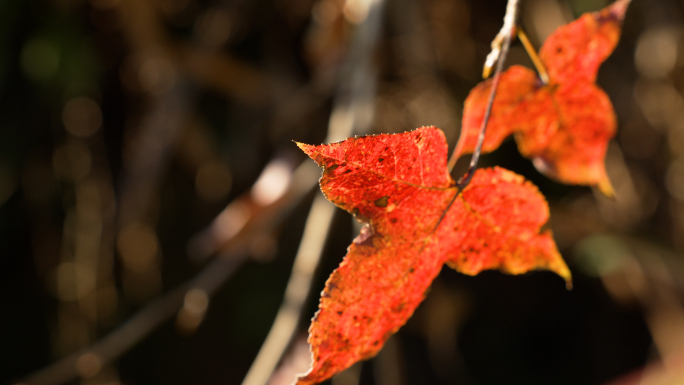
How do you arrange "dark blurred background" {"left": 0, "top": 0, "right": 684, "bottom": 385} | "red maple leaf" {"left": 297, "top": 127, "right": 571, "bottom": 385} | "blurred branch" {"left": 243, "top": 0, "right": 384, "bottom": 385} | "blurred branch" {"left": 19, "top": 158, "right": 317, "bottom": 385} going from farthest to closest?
1. "dark blurred background" {"left": 0, "top": 0, "right": 684, "bottom": 385}
2. "blurred branch" {"left": 19, "top": 158, "right": 317, "bottom": 385}
3. "blurred branch" {"left": 243, "top": 0, "right": 384, "bottom": 385}
4. "red maple leaf" {"left": 297, "top": 127, "right": 571, "bottom": 385}

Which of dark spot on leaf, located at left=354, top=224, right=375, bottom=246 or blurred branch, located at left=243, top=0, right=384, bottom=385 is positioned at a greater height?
dark spot on leaf, located at left=354, top=224, right=375, bottom=246

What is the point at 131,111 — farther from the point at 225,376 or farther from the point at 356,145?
the point at 356,145

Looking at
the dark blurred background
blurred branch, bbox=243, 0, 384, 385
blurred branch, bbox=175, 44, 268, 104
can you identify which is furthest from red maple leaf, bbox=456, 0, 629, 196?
blurred branch, bbox=175, 44, 268, 104

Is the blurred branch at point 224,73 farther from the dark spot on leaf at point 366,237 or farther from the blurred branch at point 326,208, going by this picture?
the dark spot on leaf at point 366,237

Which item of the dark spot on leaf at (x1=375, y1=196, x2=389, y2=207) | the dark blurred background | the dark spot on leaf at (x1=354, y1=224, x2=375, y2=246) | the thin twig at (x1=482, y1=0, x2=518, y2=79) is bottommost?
the dark blurred background

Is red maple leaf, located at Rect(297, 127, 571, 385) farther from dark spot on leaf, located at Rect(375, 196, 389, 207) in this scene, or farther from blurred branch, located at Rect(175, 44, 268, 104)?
blurred branch, located at Rect(175, 44, 268, 104)

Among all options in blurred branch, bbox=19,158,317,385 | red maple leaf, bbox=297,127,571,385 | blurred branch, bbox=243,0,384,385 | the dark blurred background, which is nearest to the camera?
red maple leaf, bbox=297,127,571,385

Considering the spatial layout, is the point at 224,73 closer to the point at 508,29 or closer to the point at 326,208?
the point at 326,208
